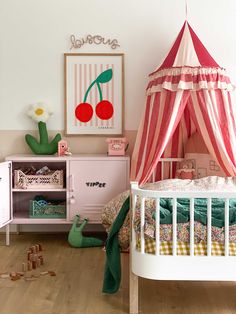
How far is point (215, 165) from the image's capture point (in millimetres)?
4023

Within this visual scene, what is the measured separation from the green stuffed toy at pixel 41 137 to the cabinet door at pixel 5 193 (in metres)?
0.38

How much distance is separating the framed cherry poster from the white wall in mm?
66

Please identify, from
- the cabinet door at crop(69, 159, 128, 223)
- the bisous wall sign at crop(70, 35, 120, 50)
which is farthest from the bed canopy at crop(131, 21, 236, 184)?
the bisous wall sign at crop(70, 35, 120, 50)

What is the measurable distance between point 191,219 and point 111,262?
0.64 meters

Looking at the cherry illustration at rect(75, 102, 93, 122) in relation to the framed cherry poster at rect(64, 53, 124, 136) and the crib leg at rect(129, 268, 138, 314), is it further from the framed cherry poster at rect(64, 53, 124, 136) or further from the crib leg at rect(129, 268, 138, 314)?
the crib leg at rect(129, 268, 138, 314)

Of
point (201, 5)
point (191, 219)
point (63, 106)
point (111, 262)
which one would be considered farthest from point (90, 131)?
point (191, 219)

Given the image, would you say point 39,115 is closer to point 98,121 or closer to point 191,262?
point 98,121

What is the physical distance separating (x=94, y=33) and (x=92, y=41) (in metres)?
0.08

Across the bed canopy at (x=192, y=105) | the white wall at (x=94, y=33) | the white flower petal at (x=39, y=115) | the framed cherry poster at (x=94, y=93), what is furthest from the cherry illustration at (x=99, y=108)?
the bed canopy at (x=192, y=105)

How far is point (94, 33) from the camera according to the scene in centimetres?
438

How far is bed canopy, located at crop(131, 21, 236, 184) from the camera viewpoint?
3.62 metres

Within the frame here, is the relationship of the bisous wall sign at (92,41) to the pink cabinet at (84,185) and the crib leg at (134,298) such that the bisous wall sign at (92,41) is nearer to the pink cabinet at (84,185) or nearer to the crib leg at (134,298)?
the pink cabinet at (84,185)

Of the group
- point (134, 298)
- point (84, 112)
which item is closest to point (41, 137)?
point (84, 112)

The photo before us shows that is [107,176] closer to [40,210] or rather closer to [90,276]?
[40,210]
